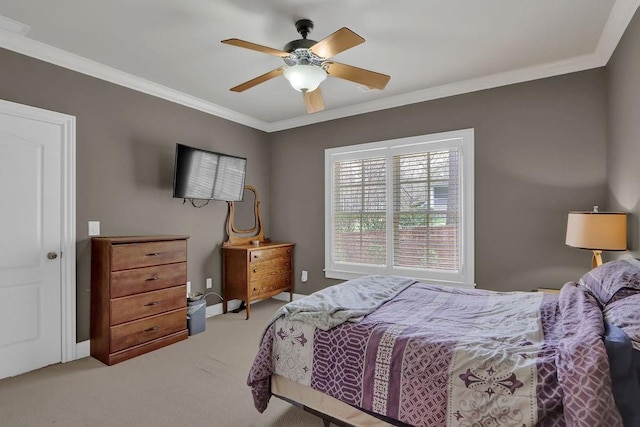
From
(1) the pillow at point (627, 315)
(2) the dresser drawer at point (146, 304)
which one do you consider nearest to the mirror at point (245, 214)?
(2) the dresser drawer at point (146, 304)

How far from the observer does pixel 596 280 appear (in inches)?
70.9

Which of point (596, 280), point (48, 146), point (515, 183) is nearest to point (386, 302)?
point (596, 280)

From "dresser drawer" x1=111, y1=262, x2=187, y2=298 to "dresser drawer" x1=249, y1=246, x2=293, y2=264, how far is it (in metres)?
0.89

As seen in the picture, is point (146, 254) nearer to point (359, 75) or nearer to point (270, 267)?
point (270, 267)

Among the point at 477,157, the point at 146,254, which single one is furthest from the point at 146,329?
the point at 477,157

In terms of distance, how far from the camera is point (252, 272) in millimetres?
3961

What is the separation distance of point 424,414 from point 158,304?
264 centimetres

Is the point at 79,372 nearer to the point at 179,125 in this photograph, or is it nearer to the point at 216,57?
the point at 179,125

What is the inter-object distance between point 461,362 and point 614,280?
3.19ft

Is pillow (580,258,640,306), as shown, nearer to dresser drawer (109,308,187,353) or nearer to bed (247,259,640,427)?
bed (247,259,640,427)

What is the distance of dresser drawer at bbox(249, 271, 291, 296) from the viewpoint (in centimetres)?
399

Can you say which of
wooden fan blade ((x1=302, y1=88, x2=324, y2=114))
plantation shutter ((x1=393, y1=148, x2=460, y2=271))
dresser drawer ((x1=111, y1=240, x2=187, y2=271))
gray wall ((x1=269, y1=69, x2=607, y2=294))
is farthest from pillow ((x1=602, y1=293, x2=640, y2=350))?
dresser drawer ((x1=111, y1=240, x2=187, y2=271))

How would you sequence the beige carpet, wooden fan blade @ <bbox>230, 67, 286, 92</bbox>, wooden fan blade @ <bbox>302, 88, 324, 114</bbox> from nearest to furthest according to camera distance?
1. the beige carpet
2. wooden fan blade @ <bbox>230, 67, 286, 92</bbox>
3. wooden fan blade @ <bbox>302, 88, 324, 114</bbox>

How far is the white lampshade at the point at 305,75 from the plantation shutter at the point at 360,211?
1.91 m
